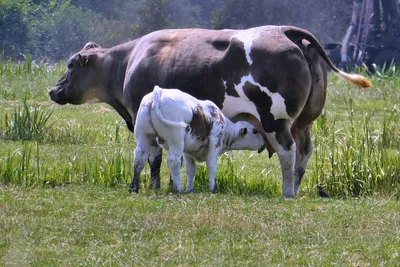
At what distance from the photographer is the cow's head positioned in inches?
456

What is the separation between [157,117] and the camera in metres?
9.00

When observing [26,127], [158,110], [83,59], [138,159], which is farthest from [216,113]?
[26,127]

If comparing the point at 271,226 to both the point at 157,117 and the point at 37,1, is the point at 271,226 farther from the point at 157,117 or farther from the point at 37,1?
the point at 37,1

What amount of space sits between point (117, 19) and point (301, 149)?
24.2 meters

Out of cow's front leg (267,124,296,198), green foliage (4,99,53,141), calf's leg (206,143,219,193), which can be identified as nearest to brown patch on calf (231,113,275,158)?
cow's front leg (267,124,296,198)

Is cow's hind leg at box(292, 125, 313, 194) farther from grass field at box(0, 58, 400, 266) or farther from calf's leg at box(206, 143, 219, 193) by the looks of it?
calf's leg at box(206, 143, 219, 193)

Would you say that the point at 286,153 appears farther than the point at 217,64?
No

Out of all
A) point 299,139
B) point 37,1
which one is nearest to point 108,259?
point 299,139

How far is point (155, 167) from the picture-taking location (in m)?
9.87

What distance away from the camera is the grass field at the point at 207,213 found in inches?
266

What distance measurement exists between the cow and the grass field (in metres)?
0.48

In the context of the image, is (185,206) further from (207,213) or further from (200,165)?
(200,165)

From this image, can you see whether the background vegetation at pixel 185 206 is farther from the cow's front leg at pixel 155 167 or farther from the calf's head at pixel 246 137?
the calf's head at pixel 246 137

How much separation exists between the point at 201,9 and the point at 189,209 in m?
29.6
